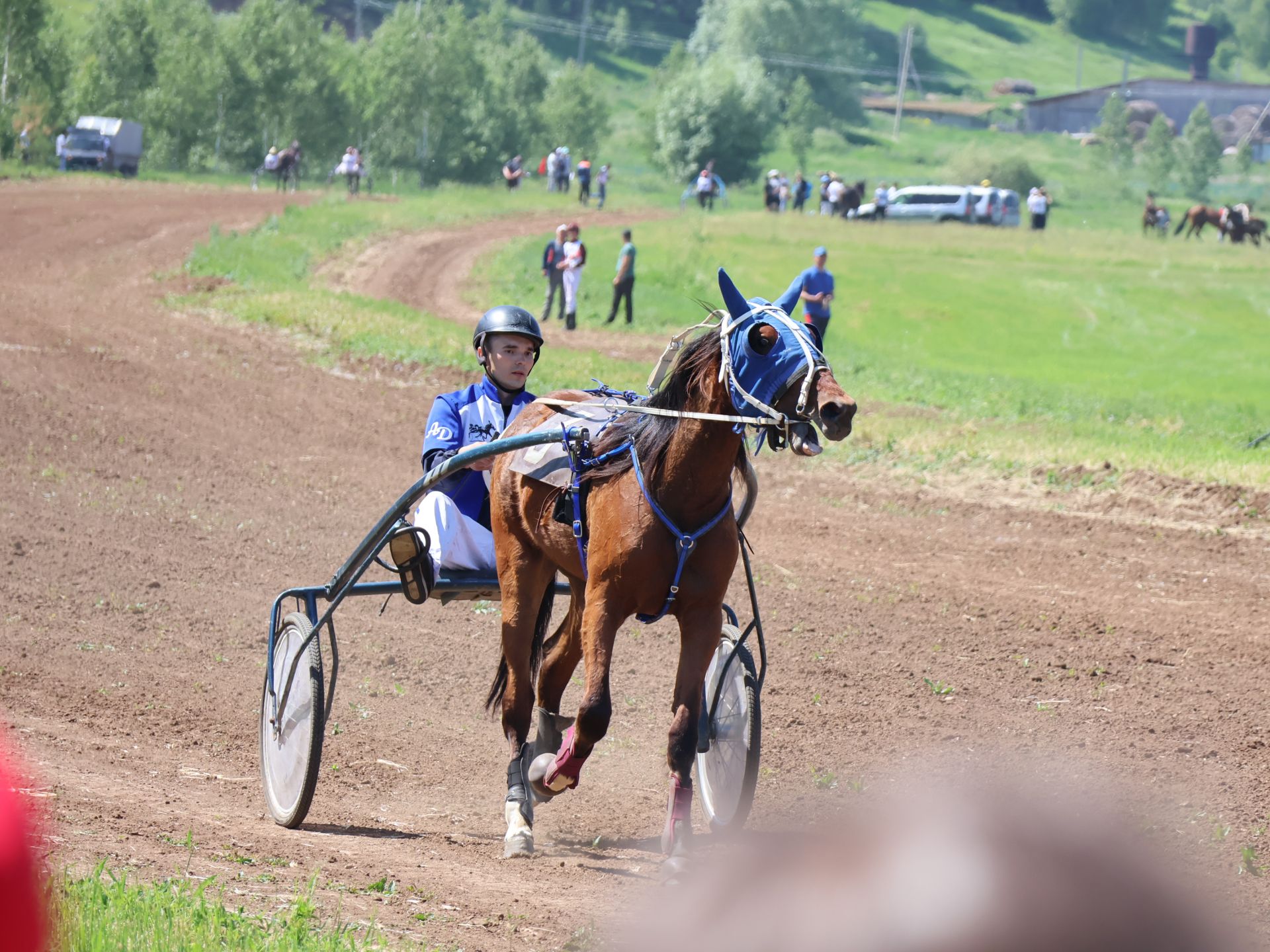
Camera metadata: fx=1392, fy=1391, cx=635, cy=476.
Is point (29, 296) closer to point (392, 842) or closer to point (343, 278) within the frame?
point (343, 278)

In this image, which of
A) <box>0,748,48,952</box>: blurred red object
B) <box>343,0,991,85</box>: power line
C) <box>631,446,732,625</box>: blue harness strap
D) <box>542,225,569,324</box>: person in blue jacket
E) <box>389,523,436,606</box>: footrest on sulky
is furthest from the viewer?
<box>343,0,991,85</box>: power line

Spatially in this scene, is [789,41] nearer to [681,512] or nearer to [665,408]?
[665,408]

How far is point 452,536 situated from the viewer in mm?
6504

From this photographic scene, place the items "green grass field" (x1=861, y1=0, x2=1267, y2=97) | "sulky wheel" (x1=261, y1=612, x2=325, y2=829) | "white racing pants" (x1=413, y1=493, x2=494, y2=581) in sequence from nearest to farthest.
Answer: "sulky wheel" (x1=261, y1=612, x2=325, y2=829) < "white racing pants" (x1=413, y1=493, x2=494, y2=581) < "green grass field" (x1=861, y1=0, x2=1267, y2=97)

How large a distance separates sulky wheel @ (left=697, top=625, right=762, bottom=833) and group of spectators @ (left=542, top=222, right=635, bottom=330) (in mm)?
19039

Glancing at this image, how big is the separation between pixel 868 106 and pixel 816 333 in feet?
387

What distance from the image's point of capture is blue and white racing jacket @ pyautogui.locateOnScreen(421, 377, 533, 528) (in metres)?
6.51

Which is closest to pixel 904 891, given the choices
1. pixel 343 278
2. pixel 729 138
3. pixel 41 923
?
pixel 41 923

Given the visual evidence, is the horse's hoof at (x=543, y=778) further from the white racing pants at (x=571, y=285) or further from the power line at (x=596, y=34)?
the power line at (x=596, y=34)

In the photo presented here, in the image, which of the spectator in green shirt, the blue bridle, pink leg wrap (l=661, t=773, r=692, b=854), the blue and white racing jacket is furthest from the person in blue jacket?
pink leg wrap (l=661, t=773, r=692, b=854)

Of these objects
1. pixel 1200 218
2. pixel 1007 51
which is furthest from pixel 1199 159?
pixel 1007 51

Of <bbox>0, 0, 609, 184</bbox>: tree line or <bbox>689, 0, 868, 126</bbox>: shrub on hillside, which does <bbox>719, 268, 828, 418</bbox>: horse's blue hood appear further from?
<bbox>689, 0, 868, 126</bbox>: shrub on hillside

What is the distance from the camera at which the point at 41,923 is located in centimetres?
153

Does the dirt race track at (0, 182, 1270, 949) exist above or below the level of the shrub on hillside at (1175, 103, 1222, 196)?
below
